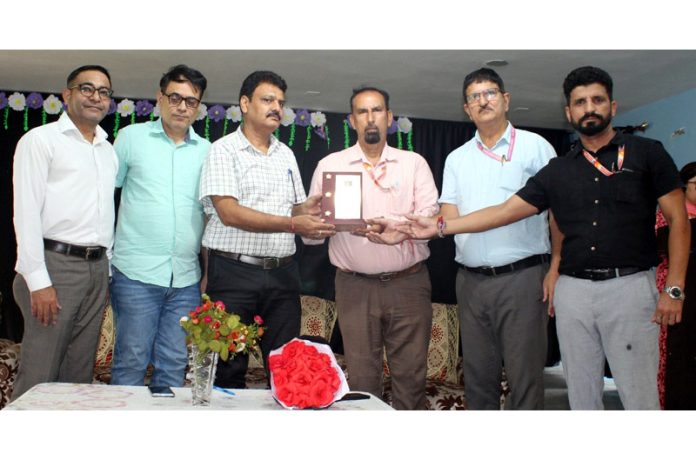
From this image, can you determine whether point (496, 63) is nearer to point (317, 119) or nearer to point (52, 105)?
point (317, 119)

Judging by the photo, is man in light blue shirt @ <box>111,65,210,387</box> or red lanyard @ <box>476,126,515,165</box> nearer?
man in light blue shirt @ <box>111,65,210,387</box>

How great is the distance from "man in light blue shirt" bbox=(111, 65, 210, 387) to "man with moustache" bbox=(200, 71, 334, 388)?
99mm

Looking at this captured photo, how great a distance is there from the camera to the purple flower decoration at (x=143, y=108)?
3.12 metres

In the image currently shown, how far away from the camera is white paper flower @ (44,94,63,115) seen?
3.04 m

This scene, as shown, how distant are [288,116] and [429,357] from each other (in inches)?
76.7

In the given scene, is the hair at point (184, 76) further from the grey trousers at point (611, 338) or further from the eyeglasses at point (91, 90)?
the grey trousers at point (611, 338)

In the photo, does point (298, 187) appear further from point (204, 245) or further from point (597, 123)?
point (597, 123)

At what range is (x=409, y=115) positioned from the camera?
3322 millimetres

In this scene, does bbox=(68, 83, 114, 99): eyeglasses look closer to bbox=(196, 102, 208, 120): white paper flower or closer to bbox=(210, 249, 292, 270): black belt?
bbox=(196, 102, 208, 120): white paper flower

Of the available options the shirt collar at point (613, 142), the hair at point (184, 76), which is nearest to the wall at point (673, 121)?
the shirt collar at point (613, 142)

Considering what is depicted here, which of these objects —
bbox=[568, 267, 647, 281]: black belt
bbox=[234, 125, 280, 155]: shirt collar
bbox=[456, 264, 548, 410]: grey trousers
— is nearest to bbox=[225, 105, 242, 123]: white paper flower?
bbox=[234, 125, 280, 155]: shirt collar

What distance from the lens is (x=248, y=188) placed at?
9.89 feet
